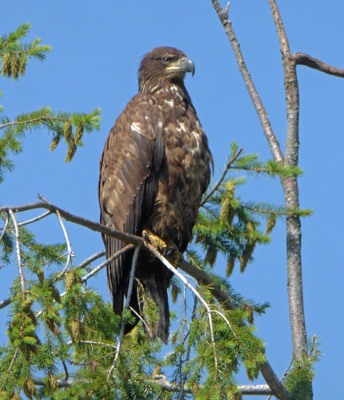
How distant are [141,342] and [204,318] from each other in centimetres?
109

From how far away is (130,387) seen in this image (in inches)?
131

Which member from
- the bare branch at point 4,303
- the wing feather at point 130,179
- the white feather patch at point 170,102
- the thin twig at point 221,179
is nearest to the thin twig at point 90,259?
the wing feather at point 130,179

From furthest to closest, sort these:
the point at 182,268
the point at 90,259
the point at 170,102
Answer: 1. the point at 170,102
2. the point at 182,268
3. the point at 90,259

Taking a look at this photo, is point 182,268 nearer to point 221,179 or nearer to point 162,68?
point 221,179

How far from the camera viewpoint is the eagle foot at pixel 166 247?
4957 millimetres

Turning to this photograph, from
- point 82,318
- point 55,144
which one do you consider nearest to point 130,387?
point 82,318

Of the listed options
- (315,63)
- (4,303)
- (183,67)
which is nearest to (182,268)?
(4,303)

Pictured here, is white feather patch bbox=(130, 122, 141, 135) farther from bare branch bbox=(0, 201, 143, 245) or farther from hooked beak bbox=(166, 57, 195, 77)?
bare branch bbox=(0, 201, 143, 245)

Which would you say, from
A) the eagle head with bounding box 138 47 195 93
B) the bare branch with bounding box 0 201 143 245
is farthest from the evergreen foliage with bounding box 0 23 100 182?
the bare branch with bounding box 0 201 143 245

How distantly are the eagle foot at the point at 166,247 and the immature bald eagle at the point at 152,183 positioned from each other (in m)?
0.03

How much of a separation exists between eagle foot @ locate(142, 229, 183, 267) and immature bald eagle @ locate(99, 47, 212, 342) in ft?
0.11

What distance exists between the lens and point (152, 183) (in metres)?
4.93

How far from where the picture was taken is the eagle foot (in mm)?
4957

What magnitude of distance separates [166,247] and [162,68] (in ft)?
5.19
